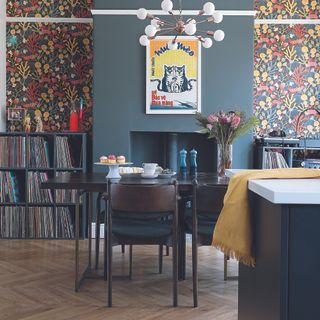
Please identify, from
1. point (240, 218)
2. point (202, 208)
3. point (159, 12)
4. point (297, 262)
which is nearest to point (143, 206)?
point (202, 208)

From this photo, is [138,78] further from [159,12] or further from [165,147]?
[165,147]

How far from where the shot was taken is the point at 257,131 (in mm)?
5445

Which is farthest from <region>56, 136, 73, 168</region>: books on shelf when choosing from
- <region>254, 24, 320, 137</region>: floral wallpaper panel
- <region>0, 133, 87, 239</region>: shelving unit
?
<region>254, 24, 320, 137</region>: floral wallpaper panel

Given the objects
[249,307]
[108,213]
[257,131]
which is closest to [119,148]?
[257,131]

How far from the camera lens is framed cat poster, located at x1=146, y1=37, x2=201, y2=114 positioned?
4957 millimetres

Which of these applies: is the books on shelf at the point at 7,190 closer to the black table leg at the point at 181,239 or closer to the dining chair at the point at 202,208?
the black table leg at the point at 181,239

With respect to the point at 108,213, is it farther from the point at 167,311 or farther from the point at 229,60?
the point at 229,60

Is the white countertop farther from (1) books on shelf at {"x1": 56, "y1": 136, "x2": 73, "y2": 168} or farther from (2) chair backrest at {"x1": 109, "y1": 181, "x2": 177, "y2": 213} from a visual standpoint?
(1) books on shelf at {"x1": 56, "y1": 136, "x2": 73, "y2": 168}

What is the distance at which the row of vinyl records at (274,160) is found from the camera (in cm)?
488

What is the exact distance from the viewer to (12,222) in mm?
5039

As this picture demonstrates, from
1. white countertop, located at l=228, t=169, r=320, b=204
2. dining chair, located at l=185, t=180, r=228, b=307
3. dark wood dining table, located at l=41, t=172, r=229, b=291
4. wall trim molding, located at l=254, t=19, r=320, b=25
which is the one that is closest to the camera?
white countertop, located at l=228, t=169, r=320, b=204

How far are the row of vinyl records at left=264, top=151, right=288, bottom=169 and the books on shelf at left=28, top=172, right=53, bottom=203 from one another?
7.45 feet

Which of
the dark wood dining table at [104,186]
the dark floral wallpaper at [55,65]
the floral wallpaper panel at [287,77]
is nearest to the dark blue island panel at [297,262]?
the dark wood dining table at [104,186]

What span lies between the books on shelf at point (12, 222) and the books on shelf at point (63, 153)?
0.64 meters
